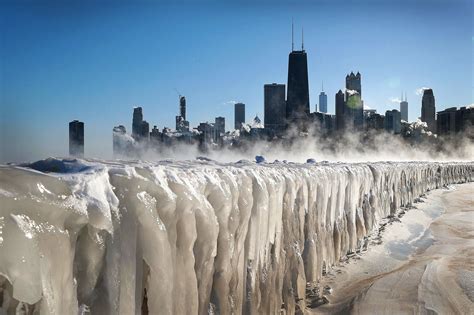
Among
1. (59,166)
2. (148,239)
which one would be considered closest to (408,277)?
(148,239)

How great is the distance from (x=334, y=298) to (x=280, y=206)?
1.90 metres

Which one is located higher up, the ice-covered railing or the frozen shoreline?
the ice-covered railing

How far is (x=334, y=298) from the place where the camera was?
6008 mm

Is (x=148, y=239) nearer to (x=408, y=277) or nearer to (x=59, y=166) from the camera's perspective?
(x=59, y=166)

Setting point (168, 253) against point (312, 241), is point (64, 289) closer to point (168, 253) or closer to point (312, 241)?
point (168, 253)

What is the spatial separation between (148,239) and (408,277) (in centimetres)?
533

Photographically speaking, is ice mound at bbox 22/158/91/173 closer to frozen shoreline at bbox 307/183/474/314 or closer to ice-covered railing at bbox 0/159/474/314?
ice-covered railing at bbox 0/159/474/314

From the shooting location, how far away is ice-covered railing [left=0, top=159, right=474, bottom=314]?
5.74 feet

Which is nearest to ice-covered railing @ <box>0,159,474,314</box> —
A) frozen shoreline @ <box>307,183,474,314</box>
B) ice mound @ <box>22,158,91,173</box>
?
ice mound @ <box>22,158,91,173</box>

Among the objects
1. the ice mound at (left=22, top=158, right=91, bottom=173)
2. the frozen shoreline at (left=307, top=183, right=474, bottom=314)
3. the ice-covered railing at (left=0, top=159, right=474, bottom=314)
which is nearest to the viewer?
the ice-covered railing at (left=0, top=159, right=474, bottom=314)

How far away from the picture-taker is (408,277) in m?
6.75

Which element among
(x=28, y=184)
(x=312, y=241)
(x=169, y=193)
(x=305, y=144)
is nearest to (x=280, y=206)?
(x=312, y=241)

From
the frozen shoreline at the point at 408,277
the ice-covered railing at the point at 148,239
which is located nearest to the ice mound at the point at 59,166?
the ice-covered railing at the point at 148,239

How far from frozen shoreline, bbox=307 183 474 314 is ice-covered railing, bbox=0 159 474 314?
96 cm
